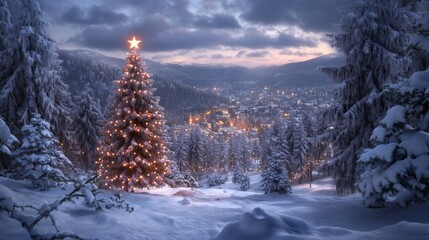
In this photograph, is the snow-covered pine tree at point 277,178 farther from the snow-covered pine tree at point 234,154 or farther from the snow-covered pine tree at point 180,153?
the snow-covered pine tree at point 234,154

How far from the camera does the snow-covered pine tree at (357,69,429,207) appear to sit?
256 inches

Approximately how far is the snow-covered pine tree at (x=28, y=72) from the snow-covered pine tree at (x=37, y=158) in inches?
208

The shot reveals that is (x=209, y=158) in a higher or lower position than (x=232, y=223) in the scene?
lower

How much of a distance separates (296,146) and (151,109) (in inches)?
1179

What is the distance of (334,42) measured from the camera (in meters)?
15.7

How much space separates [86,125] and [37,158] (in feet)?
65.6

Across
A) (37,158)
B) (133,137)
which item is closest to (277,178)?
(133,137)

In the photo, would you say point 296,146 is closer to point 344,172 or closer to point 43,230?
point 344,172

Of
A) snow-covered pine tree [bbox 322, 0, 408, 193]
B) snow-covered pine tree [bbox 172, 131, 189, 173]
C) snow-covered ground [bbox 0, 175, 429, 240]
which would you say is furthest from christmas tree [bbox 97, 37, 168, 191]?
snow-covered pine tree [bbox 172, 131, 189, 173]

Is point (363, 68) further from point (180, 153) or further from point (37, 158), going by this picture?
point (180, 153)

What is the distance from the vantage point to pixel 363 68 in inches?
579

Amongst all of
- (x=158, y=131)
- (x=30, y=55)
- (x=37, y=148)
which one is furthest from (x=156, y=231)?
(x=30, y=55)

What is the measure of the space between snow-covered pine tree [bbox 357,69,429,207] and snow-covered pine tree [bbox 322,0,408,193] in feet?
23.0

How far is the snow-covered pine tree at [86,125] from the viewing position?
30.8m
